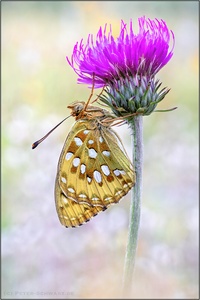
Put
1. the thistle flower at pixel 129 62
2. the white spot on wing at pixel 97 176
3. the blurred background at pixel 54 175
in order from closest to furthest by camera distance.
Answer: the thistle flower at pixel 129 62 < the white spot on wing at pixel 97 176 < the blurred background at pixel 54 175

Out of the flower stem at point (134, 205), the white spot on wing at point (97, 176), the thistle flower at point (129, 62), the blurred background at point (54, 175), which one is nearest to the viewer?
the flower stem at point (134, 205)

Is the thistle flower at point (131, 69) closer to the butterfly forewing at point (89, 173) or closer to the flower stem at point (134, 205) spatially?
the flower stem at point (134, 205)

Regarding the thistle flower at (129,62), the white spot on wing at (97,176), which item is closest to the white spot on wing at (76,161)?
the white spot on wing at (97,176)

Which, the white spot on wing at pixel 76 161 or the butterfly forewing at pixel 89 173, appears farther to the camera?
the white spot on wing at pixel 76 161

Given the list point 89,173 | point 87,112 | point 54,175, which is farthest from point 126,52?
point 54,175

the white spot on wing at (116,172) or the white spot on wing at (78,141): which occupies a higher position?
the white spot on wing at (78,141)

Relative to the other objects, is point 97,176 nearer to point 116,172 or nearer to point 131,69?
point 116,172

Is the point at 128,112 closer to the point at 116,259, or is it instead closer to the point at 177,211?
the point at 116,259
